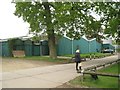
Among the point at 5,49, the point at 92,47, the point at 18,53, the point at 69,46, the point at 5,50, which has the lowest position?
the point at 18,53

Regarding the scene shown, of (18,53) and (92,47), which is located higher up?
(92,47)

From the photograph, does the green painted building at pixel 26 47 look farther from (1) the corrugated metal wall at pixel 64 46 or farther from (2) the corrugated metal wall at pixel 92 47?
(2) the corrugated metal wall at pixel 92 47

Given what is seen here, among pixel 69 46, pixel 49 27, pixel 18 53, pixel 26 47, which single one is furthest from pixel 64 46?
pixel 49 27

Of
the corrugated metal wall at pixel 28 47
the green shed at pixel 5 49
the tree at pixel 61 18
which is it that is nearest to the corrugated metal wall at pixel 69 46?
the corrugated metal wall at pixel 28 47

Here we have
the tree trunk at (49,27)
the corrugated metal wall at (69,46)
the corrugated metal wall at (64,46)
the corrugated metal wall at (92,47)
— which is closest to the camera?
the tree trunk at (49,27)

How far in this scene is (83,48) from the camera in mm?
58281

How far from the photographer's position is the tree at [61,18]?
25656mm

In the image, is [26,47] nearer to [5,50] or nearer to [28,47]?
[28,47]

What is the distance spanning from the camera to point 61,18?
26.1m

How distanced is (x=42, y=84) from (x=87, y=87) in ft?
6.89

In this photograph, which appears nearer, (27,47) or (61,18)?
(61,18)

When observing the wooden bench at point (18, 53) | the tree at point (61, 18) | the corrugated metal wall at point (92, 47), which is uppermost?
the tree at point (61, 18)

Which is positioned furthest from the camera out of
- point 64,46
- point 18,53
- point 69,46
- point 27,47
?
point 69,46

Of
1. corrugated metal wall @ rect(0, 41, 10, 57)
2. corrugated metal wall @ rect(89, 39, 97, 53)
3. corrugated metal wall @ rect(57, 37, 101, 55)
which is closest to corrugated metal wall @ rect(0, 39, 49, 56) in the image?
corrugated metal wall @ rect(0, 41, 10, 57)
